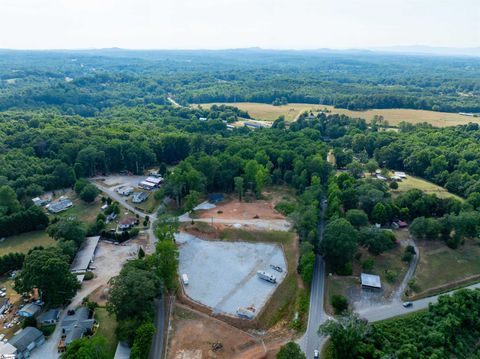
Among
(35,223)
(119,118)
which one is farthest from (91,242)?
(119,118)

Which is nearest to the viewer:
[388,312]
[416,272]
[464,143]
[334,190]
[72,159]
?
[388,312]

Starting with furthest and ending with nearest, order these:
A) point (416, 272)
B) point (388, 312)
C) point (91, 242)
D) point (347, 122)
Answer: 1. point (347, 122)
2. point (91, 242)
3. point (416, 272)
4. point (388, 312)

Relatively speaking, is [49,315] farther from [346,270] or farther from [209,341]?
[346,270]

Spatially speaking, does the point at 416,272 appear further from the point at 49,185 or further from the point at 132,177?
the point at 49,185

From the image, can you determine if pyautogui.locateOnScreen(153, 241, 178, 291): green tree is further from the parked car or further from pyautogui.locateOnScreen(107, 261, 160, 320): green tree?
the parked car

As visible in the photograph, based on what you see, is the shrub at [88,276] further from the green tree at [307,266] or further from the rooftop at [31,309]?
the green tree at [307,266]
